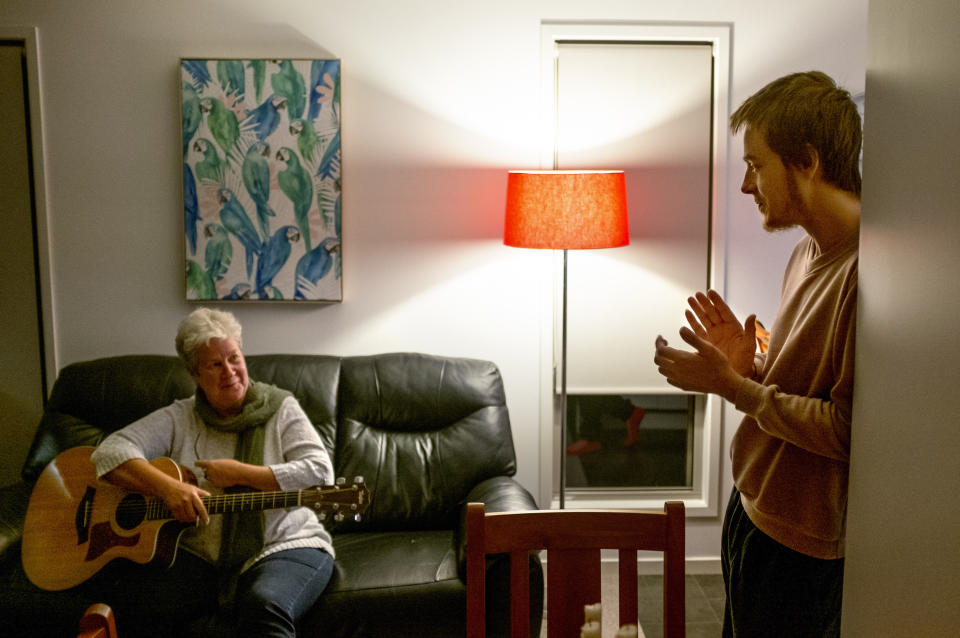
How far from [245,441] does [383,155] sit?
128cm

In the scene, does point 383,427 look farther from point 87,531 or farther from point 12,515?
point 12,515

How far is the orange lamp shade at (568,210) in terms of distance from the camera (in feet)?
9.16

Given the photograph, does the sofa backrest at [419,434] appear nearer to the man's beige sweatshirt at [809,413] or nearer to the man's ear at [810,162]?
the man's beige sweatshirt at [809,413]

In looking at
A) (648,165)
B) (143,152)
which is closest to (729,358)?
(648,165)

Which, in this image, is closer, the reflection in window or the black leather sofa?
the black leather sofa

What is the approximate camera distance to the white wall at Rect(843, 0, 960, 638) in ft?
2.92

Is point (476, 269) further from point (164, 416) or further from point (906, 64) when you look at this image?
point (906, 64)

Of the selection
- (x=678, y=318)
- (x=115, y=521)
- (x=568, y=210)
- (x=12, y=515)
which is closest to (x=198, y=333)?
(x=115, y=521)

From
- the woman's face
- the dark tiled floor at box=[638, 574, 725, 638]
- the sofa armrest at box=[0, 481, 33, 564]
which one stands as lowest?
the dark tiled floor at box=[638, 574, 725, 638]

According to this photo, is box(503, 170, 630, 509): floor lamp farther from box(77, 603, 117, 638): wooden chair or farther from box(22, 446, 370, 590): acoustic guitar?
box(77, 603, 117, 638): wooden chair

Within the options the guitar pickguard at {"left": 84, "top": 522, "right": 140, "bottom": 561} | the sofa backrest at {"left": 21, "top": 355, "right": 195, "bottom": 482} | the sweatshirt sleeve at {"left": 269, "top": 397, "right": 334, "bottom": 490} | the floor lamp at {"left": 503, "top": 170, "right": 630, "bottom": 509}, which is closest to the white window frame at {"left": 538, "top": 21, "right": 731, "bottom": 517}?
the floor lamp at {"left": 503, "top": 170, "right": 630, "bottom": 509}

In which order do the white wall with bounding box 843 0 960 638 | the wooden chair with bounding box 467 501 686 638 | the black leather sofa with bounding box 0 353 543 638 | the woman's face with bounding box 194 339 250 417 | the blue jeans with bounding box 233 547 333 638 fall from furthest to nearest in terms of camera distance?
the black leather sofa with bounding box 0 353 543 638 < the woman's face with bounding box 194 339 250 417 < the blue jeans with bounding box 233 547 333 638 < the wooden chair with bounding box 467 501 686 638 < the white wall with bounding box 843 0 960 638

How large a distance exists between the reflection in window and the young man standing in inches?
73.3

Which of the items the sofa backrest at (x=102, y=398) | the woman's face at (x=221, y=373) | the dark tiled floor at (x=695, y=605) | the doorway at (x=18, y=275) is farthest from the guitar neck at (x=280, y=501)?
the doorway at (x=18, y=275)
